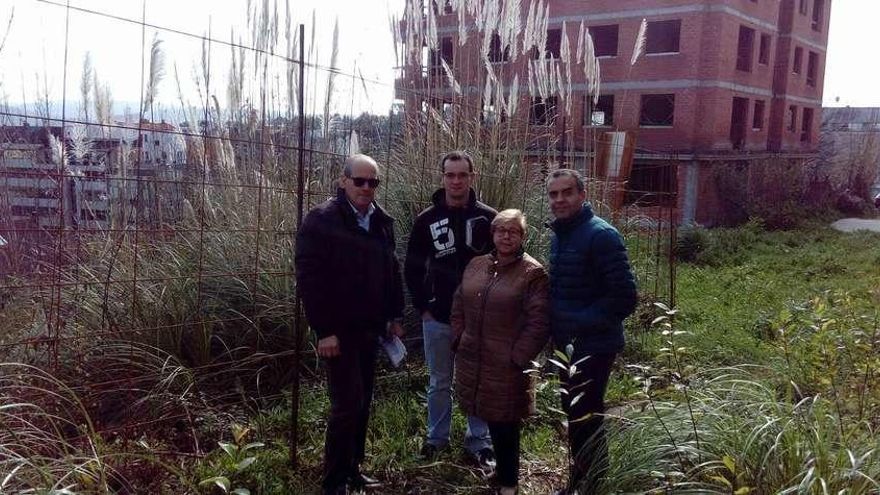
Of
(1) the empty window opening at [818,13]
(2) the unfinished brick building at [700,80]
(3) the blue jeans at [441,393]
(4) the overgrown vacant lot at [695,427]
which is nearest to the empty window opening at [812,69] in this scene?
(1) the empty window opening at [818,13]

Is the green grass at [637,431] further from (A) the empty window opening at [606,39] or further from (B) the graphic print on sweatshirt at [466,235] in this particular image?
(A) the empty window opening at [606,39]

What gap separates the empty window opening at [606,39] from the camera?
90.4 ft

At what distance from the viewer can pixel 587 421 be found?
3.36 meters

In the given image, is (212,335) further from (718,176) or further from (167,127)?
(718,176)

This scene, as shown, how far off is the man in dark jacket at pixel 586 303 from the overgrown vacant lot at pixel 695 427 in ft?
0.47

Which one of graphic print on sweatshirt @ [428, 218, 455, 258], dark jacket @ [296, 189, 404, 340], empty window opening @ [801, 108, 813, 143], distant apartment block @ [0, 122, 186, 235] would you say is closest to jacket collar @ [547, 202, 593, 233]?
graphic print on sweatshirt @ [428, 218, 455, 258]

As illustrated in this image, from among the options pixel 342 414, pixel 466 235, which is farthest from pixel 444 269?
pixel 342 414

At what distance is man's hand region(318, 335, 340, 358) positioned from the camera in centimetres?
329

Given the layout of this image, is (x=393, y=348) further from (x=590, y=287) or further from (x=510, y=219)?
(x=590, y=287)

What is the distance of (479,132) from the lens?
5992mm

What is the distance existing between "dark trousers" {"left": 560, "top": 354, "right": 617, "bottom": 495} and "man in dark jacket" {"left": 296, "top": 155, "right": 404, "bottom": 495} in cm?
106

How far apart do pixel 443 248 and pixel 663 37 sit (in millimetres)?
26016

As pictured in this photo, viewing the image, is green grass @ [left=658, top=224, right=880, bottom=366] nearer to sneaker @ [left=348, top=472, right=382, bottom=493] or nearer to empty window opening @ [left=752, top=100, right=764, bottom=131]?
→ sneaker @ [left=348, top=472, right=382, bottom=493]

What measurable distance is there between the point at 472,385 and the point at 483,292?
0.49m
